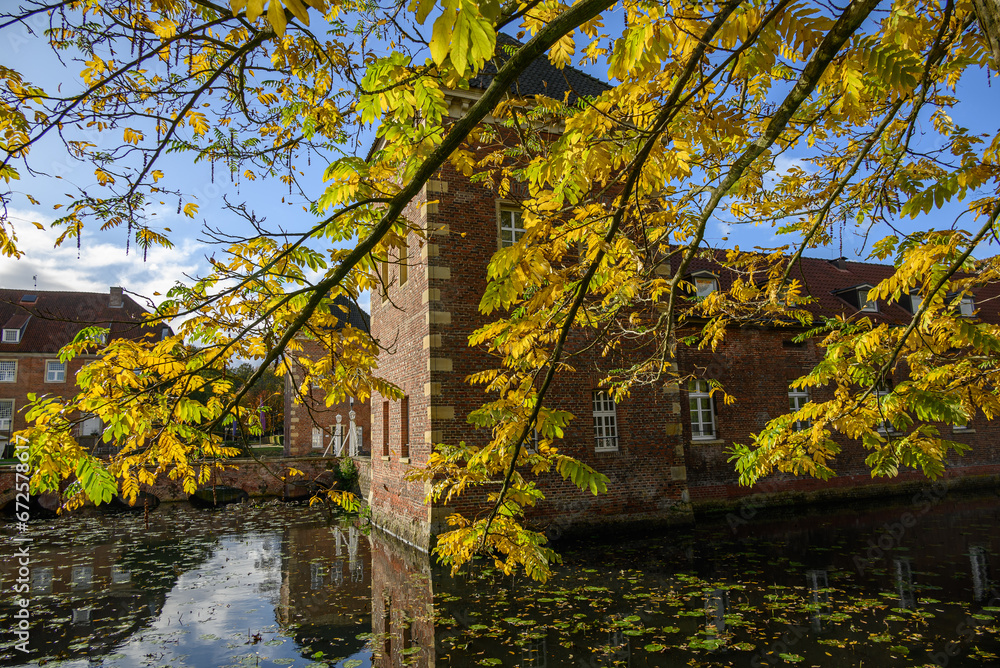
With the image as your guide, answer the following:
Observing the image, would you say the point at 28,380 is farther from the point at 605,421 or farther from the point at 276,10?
the point at 276,10

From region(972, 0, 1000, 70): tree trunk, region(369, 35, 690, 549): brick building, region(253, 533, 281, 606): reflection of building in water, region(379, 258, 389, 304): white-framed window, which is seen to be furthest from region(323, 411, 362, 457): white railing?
region(972, 0, 1000, 70): tree trunk

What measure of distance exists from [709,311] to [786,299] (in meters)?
0.69

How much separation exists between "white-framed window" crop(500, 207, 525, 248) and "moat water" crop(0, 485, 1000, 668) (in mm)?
6244

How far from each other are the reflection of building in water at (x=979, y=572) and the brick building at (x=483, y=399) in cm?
430

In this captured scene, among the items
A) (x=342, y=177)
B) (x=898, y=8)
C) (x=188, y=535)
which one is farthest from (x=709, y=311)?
(x=188, y=535)

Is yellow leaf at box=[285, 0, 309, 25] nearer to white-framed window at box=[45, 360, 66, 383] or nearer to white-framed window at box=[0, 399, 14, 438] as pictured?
white-framed window at box=[45, 360, 66, 383]

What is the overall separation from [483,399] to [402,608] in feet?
13.8

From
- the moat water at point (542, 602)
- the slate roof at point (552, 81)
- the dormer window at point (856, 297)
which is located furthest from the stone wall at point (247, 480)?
the dormer window at point (856, 297)

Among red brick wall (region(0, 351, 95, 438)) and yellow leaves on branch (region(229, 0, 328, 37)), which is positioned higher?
red brick wall (region(0, 351, 95, 438))

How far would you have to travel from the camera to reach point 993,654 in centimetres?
543

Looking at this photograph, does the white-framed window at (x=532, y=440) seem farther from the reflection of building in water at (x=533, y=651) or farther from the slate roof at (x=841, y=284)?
the slate roof at (x=841, y=284)

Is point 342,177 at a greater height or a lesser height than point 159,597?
greater

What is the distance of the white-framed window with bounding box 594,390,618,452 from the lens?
40.3 feet

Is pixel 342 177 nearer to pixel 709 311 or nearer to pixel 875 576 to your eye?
pixel 709 311
